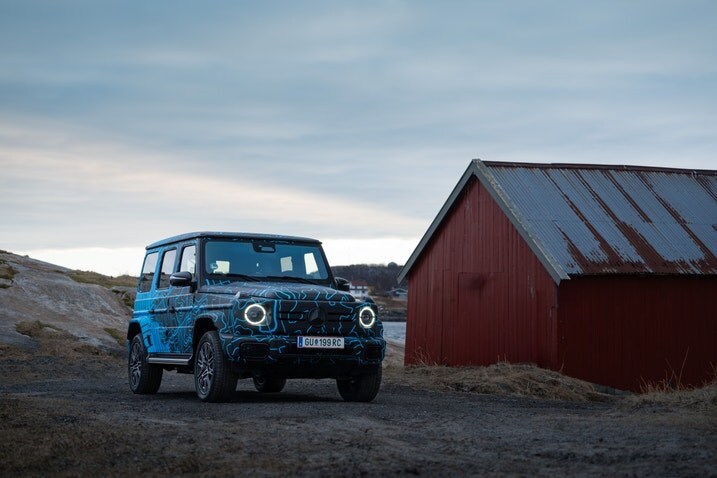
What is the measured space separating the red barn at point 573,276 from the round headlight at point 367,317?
7.11 m

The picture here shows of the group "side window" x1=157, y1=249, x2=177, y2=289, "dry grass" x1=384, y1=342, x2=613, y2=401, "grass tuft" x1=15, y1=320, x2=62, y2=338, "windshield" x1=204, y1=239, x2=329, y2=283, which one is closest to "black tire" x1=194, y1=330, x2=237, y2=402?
"windshield" x1=204, y1=239, x2=329, y2=283

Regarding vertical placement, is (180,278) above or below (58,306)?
below

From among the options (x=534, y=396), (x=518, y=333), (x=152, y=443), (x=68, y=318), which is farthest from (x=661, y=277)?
(x=68, y=318)

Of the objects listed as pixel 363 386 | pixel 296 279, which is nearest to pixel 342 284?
pixel 296 279

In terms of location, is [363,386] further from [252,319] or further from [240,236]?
[240,236]

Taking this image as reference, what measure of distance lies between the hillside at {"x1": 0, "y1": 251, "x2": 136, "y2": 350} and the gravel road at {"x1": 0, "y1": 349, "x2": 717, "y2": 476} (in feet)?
42.3

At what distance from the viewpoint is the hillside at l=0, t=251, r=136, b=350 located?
2605 centimetres

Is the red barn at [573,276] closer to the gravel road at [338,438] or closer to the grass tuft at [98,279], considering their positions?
the gravel road at [338,438]

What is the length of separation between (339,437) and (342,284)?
4727mm

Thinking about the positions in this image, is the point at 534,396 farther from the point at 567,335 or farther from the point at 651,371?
the point at 651,371

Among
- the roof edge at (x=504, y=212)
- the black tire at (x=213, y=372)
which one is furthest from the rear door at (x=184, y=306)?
the roof edge at (x=504, y=212)

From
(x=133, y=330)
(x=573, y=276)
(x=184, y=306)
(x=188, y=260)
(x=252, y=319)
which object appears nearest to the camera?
A: (x=252, y=319)

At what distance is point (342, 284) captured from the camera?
522 inches

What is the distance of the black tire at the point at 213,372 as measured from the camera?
38.8 ft
